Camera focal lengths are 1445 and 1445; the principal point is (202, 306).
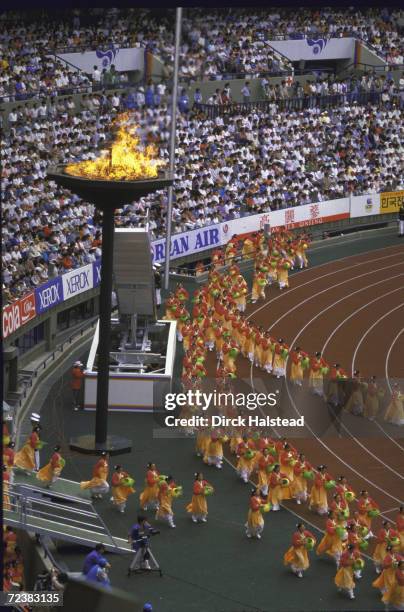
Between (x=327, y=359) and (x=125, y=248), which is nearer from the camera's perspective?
(x=125, y=248)

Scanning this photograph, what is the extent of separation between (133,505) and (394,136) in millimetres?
28010

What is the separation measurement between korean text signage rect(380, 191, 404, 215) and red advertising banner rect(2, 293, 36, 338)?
19.4 m

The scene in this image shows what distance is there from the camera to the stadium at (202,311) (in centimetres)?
2320

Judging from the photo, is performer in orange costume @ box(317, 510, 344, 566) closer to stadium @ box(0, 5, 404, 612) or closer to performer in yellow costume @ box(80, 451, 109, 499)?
stadium @ box(0, 5, 404, 612)

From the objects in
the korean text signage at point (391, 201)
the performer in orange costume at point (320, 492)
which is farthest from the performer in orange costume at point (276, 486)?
the korean text signage at point (391, 201)

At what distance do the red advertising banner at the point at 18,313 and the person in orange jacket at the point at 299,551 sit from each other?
9.45 meters

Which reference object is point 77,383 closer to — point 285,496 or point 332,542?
point 285,496

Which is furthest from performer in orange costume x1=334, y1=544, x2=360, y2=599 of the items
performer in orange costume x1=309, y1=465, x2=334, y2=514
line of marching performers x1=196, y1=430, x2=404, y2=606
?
performer in orange costume x1=309, y1=465, x2=334, y2=514

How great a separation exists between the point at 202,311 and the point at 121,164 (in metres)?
9.47

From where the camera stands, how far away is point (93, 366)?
31.1 metres

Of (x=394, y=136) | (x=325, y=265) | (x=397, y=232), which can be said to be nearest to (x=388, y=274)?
(x=325, y=265)

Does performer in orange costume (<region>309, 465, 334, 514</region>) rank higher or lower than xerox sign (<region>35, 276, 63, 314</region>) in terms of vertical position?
lower

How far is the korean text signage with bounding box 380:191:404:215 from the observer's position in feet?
160

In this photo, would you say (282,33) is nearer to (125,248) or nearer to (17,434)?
(125,248)
